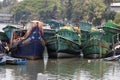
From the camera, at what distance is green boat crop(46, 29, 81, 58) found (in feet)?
126

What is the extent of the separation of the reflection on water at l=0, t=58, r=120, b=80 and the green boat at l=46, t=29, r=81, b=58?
4.91 feet

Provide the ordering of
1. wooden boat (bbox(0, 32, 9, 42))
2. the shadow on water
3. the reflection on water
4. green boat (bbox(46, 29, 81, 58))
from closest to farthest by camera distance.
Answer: the reflection on water, the shadow on water, green boat (bbox(46, 29, 81, 58)), wooden boat (bbox(0, 32, 9, 42))

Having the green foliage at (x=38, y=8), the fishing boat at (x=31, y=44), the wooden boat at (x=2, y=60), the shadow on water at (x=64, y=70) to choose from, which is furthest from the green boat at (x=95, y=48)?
the green foliage at (x=38, y=8)

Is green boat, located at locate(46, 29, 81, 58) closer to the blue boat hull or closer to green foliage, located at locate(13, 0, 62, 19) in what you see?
the blue boat hull

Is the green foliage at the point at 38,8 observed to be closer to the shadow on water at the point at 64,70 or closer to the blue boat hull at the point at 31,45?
the blue boat hull at the point at 31,45

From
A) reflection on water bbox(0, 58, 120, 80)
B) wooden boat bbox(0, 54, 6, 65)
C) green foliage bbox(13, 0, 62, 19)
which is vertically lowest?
reflection on water bbox(0, 58, 120, 80)

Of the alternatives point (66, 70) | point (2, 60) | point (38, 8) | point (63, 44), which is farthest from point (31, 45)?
point (38, 8)

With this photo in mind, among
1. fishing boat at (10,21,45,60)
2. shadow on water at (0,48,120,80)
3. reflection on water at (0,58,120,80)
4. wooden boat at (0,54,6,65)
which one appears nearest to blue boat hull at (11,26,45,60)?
fishing boat at (10,21,45,60)

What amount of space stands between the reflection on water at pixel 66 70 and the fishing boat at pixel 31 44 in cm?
125

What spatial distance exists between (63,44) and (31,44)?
10.5ft

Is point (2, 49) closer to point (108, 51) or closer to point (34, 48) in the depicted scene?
point (34, 48)

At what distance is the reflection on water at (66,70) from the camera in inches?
1077

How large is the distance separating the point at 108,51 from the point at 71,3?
2998 inches

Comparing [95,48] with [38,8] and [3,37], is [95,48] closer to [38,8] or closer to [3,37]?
[3,37]
